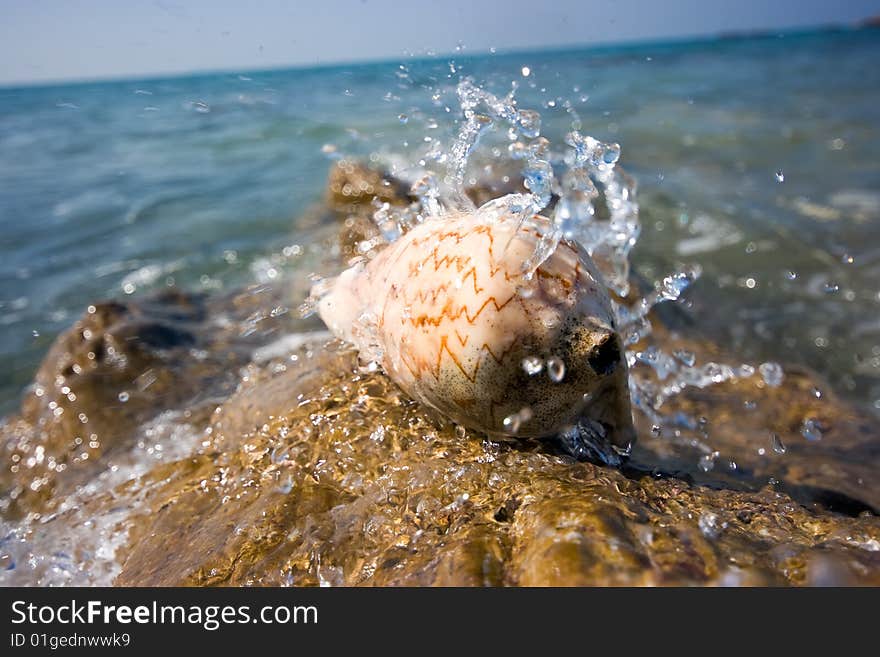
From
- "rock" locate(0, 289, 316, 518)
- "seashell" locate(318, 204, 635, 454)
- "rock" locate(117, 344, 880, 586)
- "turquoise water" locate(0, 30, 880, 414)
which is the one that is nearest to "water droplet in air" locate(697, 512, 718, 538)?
"rock" locate(117, 344, 880, 586)

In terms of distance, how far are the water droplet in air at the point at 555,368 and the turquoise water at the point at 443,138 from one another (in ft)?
6.33

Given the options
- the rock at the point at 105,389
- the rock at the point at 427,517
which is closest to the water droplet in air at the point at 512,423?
the rock at the point at 427,517

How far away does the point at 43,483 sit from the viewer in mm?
2787

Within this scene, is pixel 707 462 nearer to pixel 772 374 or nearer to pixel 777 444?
pixel 777 444

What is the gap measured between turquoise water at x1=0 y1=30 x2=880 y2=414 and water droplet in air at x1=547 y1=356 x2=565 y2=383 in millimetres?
1930

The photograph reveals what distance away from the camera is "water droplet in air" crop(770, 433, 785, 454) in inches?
100

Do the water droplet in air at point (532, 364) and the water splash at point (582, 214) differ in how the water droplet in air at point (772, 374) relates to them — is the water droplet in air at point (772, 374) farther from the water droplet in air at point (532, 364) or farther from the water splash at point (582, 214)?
the water droplet in air at point (532, 364)

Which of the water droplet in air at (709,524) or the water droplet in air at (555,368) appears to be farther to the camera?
the water droplet in air at (555,368)

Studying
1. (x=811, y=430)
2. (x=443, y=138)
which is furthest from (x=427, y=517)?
(x=443, y=138)

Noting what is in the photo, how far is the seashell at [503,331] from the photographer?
1602 millimetres

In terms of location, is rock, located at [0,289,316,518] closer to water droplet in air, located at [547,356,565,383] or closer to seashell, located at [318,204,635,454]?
seashell, located at [318,204,635,454]

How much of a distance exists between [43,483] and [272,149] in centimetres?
1010

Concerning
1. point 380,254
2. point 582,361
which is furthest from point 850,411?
point 380,254

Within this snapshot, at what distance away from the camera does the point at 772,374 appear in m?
3.31
